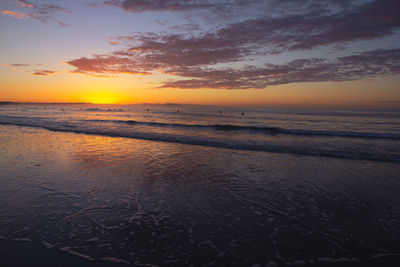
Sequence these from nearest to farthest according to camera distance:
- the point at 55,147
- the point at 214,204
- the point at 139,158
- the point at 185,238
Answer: the point at 185,238 → the point at 214,204 → the point at 139,158 → the point at 55,147

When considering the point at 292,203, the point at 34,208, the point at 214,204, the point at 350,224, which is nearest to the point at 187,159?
the point at 214,204

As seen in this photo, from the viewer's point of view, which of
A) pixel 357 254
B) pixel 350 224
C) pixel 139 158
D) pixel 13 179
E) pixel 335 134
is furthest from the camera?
pixel 335 134

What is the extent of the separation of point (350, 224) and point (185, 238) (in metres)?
4.10

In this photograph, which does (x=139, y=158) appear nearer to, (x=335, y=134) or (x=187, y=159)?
(x=187, y=159)

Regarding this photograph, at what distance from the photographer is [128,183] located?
779cm

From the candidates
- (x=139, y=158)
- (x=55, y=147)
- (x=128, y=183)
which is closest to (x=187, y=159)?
(x=139, y=158)

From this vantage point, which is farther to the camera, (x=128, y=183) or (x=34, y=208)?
(x=128, y=183)

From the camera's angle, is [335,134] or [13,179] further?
[335,134]

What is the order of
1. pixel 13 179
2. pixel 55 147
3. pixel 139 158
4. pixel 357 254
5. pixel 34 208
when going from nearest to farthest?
pixel 357 254, pixel 34 208, pixel 13 179, pixel 139 158, pixel 55 147

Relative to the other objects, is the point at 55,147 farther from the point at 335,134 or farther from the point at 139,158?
the point at 335,134

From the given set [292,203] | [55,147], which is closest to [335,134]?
[292,203]

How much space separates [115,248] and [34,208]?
3.12 m

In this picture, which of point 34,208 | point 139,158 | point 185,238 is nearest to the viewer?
point 185,238

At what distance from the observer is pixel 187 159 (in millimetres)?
11867
